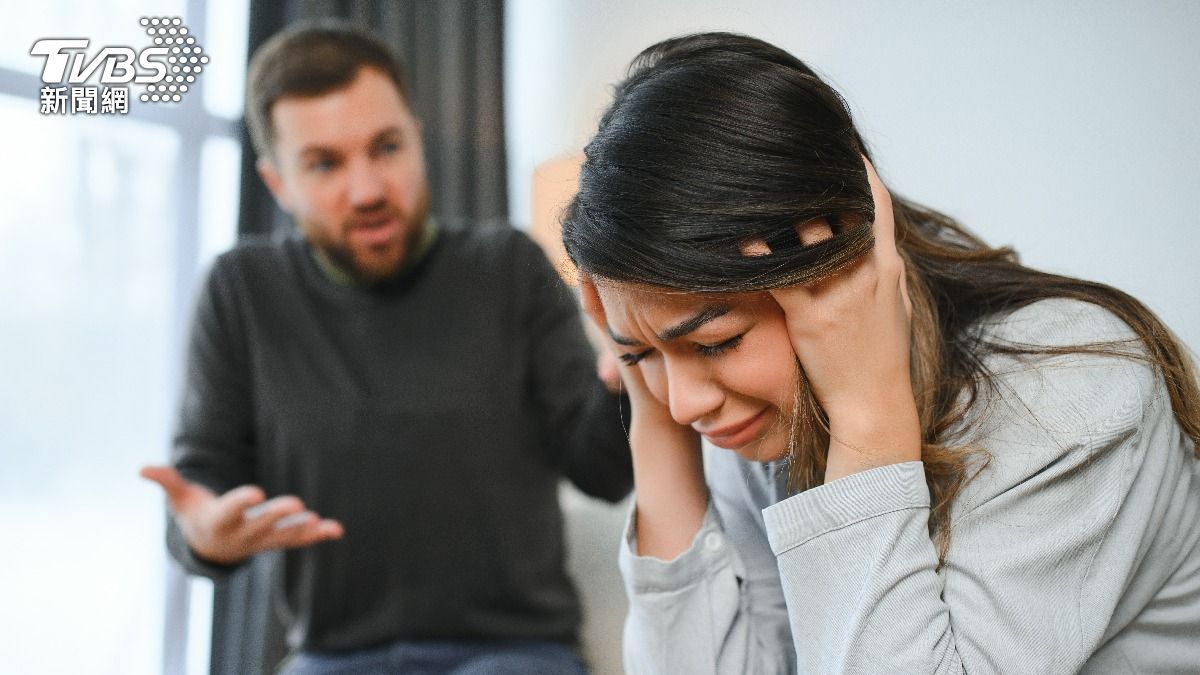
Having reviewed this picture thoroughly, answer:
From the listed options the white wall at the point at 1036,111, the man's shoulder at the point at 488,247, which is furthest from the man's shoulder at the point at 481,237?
the white wall at the point at 1036,111

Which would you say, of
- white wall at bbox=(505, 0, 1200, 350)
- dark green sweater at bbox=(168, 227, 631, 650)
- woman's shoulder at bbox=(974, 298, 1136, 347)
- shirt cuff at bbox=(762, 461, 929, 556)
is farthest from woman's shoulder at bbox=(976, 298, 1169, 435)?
dark green sweater at bbox=(168, 227, 631, 650)

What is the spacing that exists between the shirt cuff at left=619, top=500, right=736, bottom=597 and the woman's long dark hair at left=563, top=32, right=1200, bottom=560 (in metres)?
0.14

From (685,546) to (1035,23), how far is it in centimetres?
73

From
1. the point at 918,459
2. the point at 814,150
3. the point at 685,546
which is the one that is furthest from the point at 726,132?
the point at 685,546

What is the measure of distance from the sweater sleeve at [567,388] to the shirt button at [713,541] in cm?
48

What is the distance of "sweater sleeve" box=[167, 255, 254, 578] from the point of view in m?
1.31

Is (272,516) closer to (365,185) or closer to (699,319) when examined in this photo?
(365,185)

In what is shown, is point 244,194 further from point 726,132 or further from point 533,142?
point 726,132

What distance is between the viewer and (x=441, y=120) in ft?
4.83

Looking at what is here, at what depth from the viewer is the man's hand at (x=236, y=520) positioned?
1.27 metres

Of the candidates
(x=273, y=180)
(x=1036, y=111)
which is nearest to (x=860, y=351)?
(x=1036, y=111)

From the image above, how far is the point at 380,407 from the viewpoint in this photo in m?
1.38

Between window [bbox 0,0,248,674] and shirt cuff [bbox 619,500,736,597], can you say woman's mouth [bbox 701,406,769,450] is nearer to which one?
shirt cuff [bbox 619,500,736,597]

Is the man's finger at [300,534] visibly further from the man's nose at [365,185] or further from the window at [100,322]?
the man's nose at [365,185]
